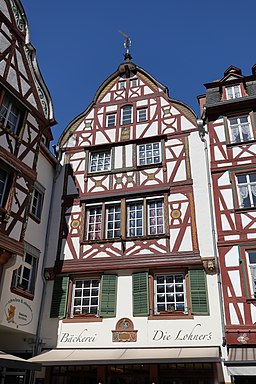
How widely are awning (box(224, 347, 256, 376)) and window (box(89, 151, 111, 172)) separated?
754cm

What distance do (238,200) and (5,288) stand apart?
280 inches

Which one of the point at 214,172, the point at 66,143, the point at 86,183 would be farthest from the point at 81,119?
the point at 214,172

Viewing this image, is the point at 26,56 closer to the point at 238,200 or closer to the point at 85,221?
the point at 85,221

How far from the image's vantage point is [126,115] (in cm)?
1497

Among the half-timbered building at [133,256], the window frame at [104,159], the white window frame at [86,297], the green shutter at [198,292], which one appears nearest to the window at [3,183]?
the half-timbered building at [133,256]

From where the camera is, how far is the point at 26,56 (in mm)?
12891

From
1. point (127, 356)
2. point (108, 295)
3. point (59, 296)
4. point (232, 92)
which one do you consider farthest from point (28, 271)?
point (232, 92)

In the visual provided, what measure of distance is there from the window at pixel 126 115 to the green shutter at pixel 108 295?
617 centimetres

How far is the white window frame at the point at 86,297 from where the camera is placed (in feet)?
37.8

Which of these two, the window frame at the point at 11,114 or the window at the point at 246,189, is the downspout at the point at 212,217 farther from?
the window frame at the point at 11,114

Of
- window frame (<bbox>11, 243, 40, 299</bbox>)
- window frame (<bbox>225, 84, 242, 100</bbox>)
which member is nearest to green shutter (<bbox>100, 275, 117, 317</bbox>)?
window frame (<bbox>11, 243, 40, 299</bbox>)

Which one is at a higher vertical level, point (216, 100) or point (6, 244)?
point (216, 100)

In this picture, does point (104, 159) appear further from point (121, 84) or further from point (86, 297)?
point (86, 297)

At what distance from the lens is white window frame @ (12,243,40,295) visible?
11250mm
